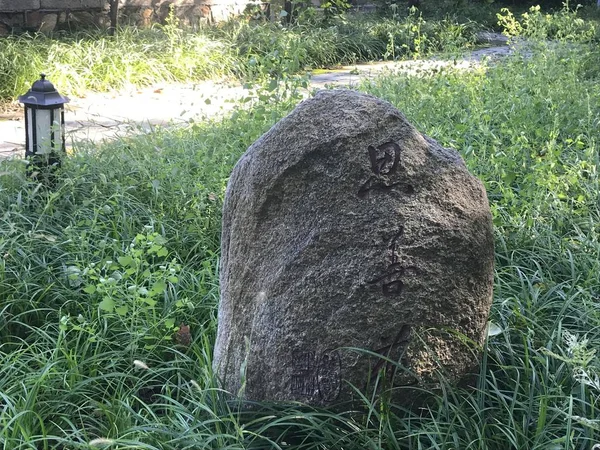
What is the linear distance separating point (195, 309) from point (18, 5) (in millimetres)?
8209

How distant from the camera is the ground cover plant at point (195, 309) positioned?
2564 mm

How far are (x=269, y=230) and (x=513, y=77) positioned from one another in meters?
5.11

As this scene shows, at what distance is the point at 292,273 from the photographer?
2.60m

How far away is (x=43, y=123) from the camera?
491 centimetres

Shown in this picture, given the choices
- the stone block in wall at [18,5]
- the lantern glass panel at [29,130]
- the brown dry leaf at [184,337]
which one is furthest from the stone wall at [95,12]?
the brown dry leaf at [184,337]

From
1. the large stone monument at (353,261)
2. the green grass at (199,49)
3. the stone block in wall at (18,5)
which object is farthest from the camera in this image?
the stone block in wall at (18,5)

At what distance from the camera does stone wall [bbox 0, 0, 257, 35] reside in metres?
10.4

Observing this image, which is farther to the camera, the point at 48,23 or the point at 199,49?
the point at 48,23

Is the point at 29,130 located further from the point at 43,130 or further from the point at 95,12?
the point at 95,12

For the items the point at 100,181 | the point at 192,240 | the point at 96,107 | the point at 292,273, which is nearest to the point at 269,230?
the point at 292,273

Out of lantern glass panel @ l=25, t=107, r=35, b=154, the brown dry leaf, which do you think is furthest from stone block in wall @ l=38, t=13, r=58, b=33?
the brown dry leaf

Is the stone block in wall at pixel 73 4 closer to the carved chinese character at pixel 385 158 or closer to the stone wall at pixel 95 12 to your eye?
the stone wall at pixel 95 12

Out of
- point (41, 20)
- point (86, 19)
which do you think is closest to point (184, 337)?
point (41, 20)

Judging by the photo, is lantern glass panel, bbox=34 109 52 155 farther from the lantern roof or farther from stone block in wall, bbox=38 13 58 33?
stone block in wall, bbox=38 13 58 33
